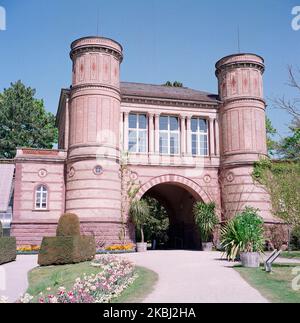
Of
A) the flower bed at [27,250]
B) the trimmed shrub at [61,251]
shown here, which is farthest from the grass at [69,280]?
the flower bed at [27,250]

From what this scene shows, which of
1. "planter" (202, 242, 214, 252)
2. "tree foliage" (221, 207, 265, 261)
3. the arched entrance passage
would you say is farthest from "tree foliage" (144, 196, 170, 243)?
"tree foliage" (221, 207, 265, 261)

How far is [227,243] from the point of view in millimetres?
17734

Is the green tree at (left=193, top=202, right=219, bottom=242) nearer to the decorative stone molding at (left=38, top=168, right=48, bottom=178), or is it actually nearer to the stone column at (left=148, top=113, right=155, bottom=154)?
the stone column at (left=148, top=113, right=155, bottom=154)

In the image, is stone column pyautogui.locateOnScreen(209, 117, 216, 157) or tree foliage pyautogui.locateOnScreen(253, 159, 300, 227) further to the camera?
stone column pyautogui.locateOnScreen(209, 117, 216, 157)

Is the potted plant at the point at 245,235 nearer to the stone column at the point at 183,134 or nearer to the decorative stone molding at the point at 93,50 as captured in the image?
the stone column at the point at 183,134

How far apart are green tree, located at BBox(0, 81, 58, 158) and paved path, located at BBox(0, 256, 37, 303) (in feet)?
94.2

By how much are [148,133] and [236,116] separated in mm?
6677

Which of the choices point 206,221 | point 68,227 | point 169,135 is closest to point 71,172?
point 169,135

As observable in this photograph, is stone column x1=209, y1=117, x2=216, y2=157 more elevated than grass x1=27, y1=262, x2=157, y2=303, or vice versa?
stone column x1=209, y1=117, x2=216, y2=157

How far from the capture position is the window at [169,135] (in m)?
30.3

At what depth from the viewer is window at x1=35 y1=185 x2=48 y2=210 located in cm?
2739

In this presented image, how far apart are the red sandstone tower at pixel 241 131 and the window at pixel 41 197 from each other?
41.9 feet

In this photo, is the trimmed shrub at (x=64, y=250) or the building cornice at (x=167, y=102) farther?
the building cornice at (x=167, y=102)

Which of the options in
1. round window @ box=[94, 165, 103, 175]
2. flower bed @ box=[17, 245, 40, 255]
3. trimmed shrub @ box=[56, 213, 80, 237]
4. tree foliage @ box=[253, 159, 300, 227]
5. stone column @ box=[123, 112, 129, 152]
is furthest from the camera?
stone column @ box=[123, 112, 129, 152]
